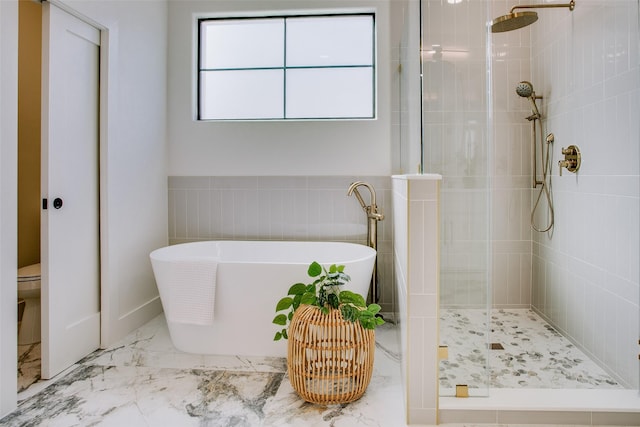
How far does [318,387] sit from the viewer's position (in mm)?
1742

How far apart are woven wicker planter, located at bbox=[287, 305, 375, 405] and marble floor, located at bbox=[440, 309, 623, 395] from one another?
1.18 ft

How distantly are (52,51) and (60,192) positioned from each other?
717 mm

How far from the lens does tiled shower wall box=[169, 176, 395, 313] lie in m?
3.01

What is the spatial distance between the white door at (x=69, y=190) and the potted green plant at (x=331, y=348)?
1.24m

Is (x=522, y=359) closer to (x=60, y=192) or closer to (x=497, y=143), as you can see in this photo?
(x=497, y=143)

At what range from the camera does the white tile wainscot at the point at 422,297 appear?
1535 millimetres

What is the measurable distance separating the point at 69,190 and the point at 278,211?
4.59 ft

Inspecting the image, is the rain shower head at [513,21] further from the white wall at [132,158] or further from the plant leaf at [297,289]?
the white wall at [132,158]

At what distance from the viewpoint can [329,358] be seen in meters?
1.74

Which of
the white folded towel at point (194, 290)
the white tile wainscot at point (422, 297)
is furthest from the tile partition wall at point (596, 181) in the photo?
the white folded towel at point (194, 290)

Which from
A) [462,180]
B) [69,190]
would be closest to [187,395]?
[69,190]

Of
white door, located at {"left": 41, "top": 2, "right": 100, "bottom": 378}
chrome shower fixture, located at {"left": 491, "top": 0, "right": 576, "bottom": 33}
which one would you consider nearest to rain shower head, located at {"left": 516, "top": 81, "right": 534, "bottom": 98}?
chrome shower fixture, located at {"left": 491, "top": 0, "right": 576, "bottom": 33}
